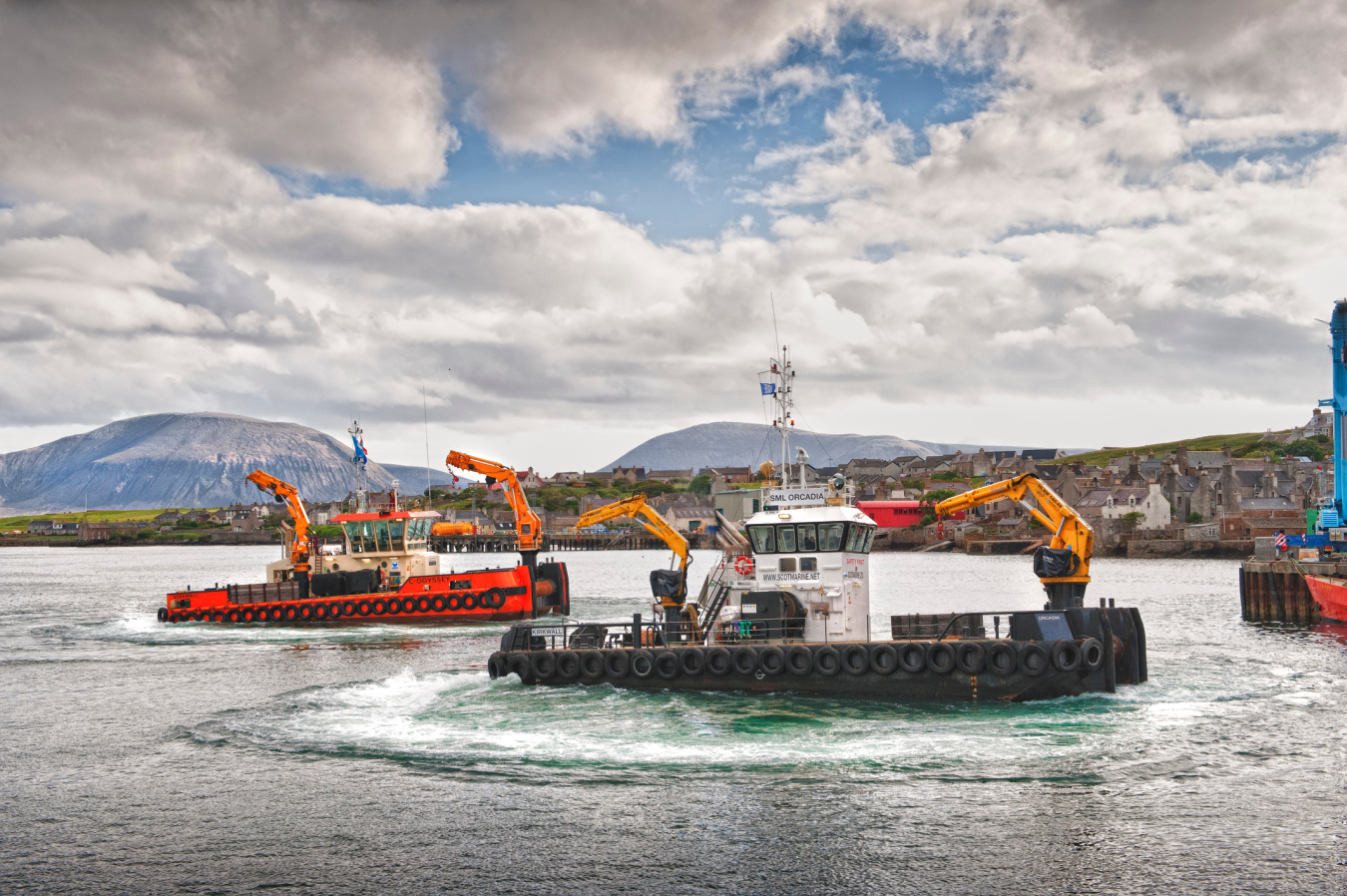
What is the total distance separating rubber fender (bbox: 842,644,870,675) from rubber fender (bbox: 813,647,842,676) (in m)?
0.13

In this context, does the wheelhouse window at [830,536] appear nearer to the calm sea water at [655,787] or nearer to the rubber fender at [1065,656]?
the calm sea water at [655,787]

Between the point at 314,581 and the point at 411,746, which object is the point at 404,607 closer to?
the point at 314,581

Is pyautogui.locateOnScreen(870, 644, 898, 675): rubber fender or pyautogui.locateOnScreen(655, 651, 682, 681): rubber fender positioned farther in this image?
pyautogui.locateOnScreen(655, 651, 682, 681): rubber fender

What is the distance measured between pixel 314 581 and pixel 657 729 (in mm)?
27866

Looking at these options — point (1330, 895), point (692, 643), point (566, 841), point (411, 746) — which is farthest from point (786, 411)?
point (1330, 895)

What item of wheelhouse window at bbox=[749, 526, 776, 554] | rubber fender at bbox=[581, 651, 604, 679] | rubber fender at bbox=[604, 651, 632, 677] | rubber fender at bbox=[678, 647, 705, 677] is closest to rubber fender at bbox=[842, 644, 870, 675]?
wheelhouse window at bbox=[749, 526, 776, 554]

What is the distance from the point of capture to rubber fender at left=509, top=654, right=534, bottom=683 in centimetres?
2339

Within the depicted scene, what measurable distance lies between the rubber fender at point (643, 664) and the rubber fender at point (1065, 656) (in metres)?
8.24

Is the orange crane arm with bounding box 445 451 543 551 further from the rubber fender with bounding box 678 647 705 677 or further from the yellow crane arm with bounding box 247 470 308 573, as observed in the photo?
the rubber fender with bounding box 678 647 705 677

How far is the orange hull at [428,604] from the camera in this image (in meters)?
41.4

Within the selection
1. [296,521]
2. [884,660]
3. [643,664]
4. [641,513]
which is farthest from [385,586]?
[884,660]

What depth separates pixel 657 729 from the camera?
1919 centimetres

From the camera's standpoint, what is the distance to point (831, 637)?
22453 mm

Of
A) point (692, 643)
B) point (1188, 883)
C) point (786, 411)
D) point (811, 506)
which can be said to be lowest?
point (1188, 883)
